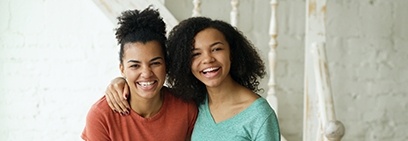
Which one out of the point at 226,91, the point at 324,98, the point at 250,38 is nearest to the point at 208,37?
the point at 226,91

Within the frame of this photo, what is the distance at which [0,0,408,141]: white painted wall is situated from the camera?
10.2ft

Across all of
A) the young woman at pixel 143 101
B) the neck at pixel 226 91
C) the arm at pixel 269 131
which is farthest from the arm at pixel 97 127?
the arm at pixel 269 131

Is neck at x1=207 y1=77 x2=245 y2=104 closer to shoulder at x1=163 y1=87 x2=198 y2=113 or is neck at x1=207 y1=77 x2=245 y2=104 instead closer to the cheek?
shoulder at x1=163 y1=87 x2=198 y2=113

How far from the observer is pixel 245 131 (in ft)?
5.70

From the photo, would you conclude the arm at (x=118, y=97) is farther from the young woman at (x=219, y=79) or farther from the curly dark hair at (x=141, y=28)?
the curly dark hair at (x=141, y=28)

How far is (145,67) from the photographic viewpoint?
5.87 ft

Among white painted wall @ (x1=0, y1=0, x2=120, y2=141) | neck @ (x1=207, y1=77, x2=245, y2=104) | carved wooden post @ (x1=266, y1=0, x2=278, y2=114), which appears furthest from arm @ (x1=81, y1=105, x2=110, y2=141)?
white painted wall @ (x1=0, y1=0, x2=120, y2=141)

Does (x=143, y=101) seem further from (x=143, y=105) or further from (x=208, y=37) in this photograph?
(x=208, y=37)

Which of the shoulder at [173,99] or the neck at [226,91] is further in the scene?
the shoulder at [173,99]

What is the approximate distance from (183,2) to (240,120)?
56.5 inches

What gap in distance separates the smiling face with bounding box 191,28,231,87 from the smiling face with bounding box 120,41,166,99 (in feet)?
0.33

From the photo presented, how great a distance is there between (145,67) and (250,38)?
55.6 inches

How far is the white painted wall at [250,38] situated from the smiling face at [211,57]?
133 cm

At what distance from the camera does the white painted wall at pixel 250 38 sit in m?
3.12
